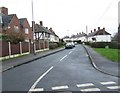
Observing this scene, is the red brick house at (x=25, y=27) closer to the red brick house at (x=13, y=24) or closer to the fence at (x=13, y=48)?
the red brick house at (x=13, y=24)

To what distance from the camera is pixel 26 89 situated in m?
10.8

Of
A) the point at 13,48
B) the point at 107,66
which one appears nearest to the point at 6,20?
the point at 13,48

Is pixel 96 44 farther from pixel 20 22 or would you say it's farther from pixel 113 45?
pixel 20 22

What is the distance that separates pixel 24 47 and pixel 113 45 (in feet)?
96.0

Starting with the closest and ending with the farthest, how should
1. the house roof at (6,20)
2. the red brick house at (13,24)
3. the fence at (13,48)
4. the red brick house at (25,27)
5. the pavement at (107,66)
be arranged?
the pavement at (107,66)
the fence at (13,48)
the red brick house at (13,24)
the house roof at (6,20)
the red brick house at (25,27)

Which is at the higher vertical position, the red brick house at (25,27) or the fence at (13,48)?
the red brick house at (25,27)

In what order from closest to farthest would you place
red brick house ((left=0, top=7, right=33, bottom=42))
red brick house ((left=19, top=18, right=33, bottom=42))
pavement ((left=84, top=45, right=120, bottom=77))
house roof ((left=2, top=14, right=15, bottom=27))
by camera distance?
pavement ((left=84, top=45, right=120, bottom=77)), red brick house ((left=0, top=7, right=33, bottom=42)), house roof ((left=2, top=14, right=15, bottom=27)), red brick house ((left=19, top=18, right=33, bottom=42))

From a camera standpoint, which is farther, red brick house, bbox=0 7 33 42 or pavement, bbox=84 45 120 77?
red brick house, bbox=0 7 33 42

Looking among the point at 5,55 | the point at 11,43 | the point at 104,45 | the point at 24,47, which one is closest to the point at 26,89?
the point at 5,55

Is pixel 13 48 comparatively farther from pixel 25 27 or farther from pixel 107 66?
pixel 25 27

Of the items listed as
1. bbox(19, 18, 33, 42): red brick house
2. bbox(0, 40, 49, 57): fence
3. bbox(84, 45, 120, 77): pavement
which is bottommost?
bbox(84, 45, 120, 77): pavement

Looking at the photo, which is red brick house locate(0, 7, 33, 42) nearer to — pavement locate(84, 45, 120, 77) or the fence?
the fence

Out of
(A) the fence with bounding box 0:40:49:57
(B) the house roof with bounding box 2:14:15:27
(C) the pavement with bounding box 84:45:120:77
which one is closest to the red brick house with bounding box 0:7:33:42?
(B) the house roof with bounding box 2:14:15:27

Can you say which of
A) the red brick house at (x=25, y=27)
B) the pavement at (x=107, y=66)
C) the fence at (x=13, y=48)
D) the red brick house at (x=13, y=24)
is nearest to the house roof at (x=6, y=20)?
the red brick house at (x=13, y=24)
